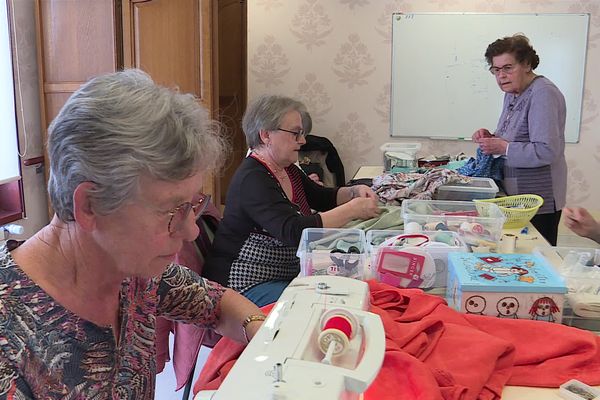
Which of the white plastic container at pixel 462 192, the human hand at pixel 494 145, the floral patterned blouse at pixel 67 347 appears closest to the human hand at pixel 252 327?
the floral patterned blouse at pixel 67 347

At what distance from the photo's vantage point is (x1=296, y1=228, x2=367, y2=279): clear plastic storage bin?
1598 millimetres

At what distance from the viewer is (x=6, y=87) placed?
347cm

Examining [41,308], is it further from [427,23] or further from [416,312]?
[427,23]

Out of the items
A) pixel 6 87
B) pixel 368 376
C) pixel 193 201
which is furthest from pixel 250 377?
pixel 6 87

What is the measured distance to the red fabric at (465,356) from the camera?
3.57 ft

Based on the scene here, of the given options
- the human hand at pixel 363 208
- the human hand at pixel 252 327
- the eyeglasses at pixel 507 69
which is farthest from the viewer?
the eyeglasses at pixel 507 69

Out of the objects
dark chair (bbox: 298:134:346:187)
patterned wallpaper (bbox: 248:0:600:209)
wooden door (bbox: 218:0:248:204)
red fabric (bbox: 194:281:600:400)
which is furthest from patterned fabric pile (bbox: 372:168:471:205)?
wooden door (bbox: 218:0:248:204)

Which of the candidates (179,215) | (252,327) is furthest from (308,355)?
(252,327)

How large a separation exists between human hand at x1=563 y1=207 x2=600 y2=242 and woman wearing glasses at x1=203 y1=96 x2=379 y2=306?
653 mm

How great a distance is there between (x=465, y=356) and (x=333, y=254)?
0.53m

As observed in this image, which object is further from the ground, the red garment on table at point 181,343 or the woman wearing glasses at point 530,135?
the woman wearing glasses at point 530,135

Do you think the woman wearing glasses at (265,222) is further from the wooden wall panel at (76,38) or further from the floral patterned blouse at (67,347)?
the wooden wall panel at (76,38)

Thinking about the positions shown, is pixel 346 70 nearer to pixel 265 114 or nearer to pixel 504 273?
pixel 265 114

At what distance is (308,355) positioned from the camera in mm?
835
